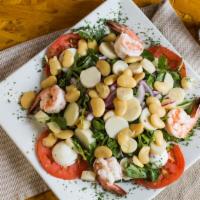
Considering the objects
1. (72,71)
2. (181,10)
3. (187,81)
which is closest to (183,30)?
(181,10)

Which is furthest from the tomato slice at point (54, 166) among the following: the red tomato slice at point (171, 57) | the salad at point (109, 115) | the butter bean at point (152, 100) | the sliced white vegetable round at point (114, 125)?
the red tomato slice at point (171, 57)

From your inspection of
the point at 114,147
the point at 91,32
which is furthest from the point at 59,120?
the point at 91,32

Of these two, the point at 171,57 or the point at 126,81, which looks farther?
the point at 171,57

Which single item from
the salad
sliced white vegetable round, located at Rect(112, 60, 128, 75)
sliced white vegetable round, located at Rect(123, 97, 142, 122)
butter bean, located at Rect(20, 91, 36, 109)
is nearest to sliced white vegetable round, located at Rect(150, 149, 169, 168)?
the salad

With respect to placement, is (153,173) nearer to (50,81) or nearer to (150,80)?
(150,80)

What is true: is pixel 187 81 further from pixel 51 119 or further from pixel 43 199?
pixel 43 199

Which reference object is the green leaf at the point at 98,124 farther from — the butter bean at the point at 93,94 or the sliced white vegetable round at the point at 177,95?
the sliced white vegetable round at the point at 177,95
